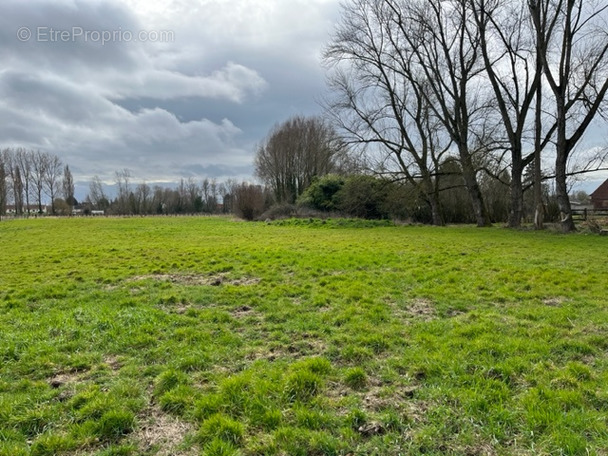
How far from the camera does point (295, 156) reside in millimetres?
41406

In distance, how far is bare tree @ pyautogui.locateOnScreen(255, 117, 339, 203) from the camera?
40.5 m

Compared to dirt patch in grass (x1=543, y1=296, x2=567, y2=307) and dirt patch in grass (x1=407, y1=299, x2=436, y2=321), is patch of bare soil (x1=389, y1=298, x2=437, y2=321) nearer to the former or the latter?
dirt patch in grass (x1=407, y1=299, x2=436, y2=321)

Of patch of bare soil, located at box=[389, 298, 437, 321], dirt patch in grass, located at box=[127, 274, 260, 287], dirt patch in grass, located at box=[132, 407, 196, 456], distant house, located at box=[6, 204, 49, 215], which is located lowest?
dirt patch in grass, located at box=[132, 407, 196, 456]

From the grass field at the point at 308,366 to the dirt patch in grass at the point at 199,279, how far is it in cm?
16

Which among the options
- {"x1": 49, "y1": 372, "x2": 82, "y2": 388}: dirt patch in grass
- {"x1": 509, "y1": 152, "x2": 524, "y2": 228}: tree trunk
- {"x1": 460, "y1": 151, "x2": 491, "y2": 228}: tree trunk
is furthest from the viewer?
{"x1": 460, "y1": 151, "x2": 491, "y2": 228}: tree trunk

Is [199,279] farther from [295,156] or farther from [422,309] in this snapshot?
[295,156]

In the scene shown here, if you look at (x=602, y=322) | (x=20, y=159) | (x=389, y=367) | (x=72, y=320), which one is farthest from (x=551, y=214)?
(x=20, y=159)

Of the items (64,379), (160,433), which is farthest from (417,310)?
(64,379)

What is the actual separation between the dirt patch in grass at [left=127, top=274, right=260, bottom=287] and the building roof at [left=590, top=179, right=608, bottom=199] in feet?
170

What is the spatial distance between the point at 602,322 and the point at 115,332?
20.3 feet

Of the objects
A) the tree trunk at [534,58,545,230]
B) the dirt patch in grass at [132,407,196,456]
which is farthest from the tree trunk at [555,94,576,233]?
the dirt patch in grass at [132,407,196,456]

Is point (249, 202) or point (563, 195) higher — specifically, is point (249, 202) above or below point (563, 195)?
above

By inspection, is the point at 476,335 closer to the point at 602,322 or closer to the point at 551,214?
the point at 602,322

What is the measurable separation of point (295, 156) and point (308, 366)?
39.3 meters
